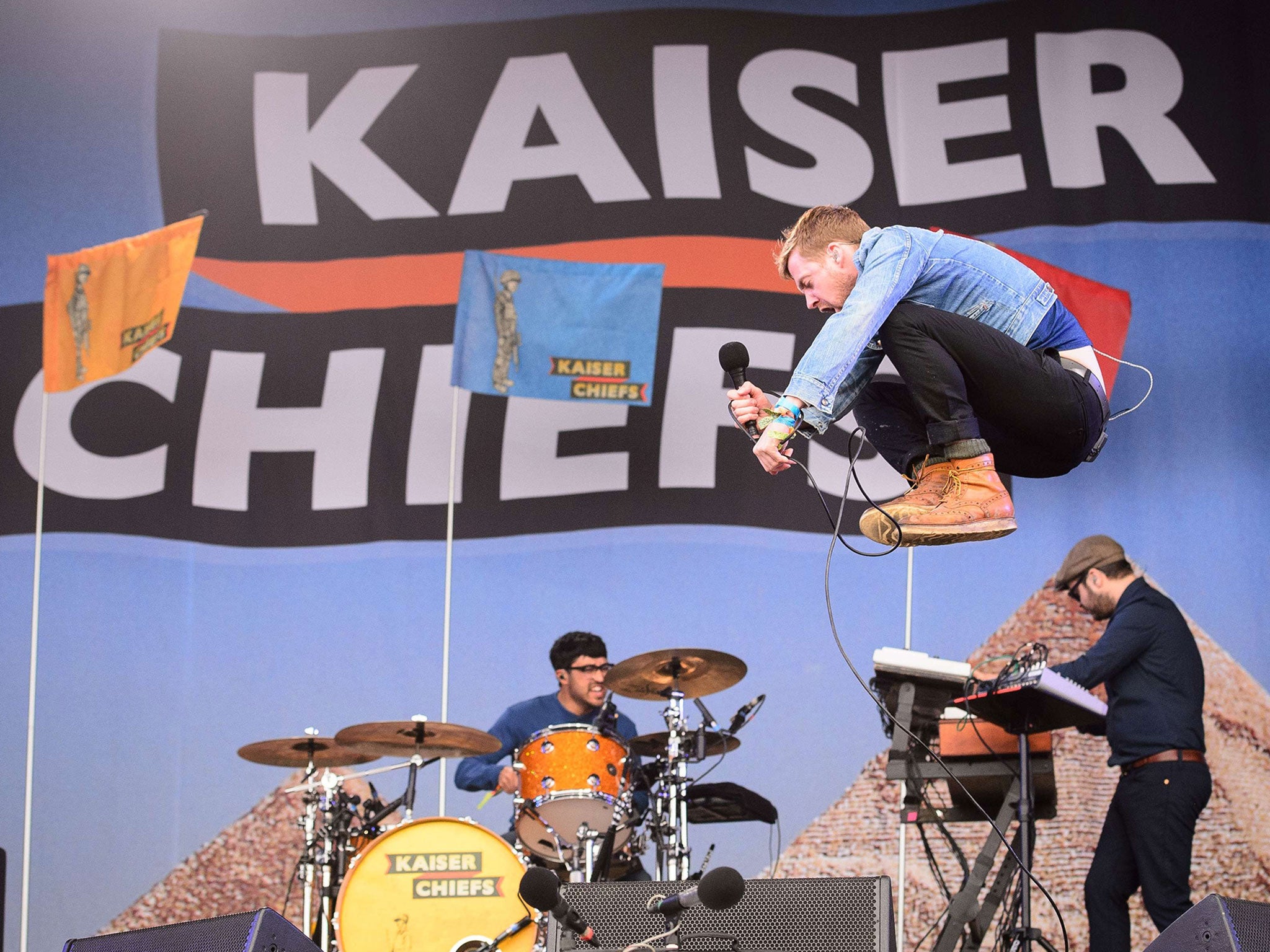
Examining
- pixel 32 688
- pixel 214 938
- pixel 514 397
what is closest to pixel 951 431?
pixel 214 938

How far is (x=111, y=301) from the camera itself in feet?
23.8

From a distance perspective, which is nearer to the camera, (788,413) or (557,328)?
(788,413)

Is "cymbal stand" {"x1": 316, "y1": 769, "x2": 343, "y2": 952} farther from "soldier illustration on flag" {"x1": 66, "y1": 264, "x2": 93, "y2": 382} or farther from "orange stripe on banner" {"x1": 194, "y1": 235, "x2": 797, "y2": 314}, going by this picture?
"orange stripe on banner" {"x1": 194, "y1": 235, "x2": 797, "y2": 314}

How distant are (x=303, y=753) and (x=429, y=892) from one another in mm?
944

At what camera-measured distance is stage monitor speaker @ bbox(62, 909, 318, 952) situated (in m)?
3.03

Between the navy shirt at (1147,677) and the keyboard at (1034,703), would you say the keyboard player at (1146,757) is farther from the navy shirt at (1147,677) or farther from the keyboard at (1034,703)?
the keyboard at (1034,703)

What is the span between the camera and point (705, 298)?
7855 mm

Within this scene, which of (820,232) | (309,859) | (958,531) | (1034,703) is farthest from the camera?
(309,859)

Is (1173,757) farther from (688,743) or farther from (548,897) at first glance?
(548,897)

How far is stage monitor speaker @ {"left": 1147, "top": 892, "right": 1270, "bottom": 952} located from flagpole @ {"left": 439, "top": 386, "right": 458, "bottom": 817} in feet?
15.5

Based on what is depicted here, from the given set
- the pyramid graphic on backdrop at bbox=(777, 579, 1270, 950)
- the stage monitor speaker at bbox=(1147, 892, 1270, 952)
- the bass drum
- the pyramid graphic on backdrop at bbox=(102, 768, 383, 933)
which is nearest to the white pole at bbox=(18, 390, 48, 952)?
the pyramid graphic on backdrop at bbox=(102, 768, 383, 933)

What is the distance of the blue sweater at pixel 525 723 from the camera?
6.43 meters

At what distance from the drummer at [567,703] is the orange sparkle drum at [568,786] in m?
0.53

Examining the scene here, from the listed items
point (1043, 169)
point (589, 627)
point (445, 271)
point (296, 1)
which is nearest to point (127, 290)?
point (445, 271)
